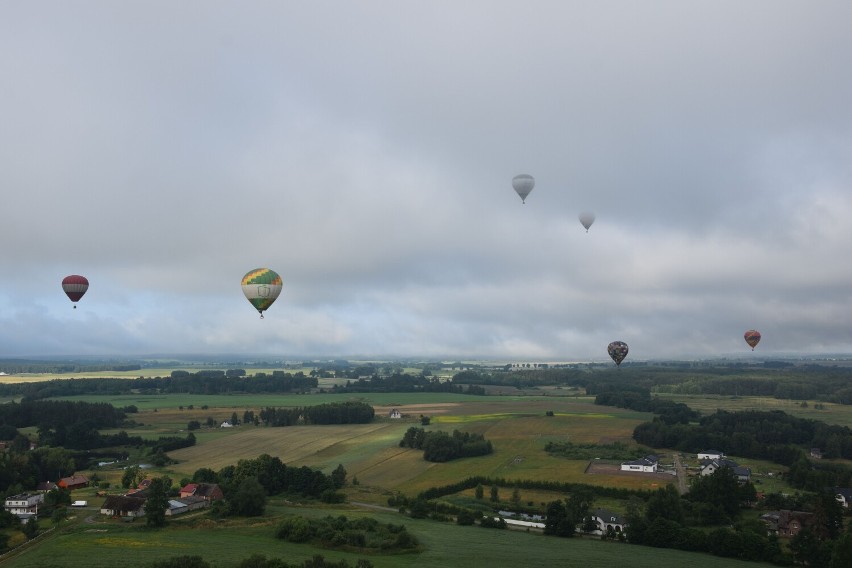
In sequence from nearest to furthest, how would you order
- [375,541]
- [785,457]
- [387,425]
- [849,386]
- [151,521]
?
1. [375,541]
2. [151,521]
3. [785,457]
4. [387,425]
5. [849,386]

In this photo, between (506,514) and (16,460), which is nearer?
(506,514)

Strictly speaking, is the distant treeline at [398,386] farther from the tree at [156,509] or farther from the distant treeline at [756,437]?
the tree at [156,509]

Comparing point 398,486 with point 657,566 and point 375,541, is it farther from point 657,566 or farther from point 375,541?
point 657,566

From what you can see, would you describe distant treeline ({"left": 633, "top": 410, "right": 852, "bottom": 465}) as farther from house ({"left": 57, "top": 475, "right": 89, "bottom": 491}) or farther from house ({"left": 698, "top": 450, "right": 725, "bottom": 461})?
house ({"left": 57, "top": 475, "right": 89, "bottom": 491})

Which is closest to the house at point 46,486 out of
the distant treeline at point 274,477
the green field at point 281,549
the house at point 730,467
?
the distant treeline at point 274,477

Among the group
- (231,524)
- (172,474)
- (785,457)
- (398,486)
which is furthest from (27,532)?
(785,457)

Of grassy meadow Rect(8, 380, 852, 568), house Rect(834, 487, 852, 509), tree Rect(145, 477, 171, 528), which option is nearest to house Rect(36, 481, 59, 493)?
grassy meadow Rect(8, 380, 852, 568)

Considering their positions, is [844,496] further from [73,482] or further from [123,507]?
[73,482]
